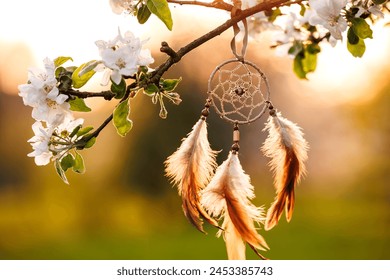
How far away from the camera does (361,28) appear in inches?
40.0

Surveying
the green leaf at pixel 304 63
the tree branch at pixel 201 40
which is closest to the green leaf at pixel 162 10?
the tree branch at pixel 201 40

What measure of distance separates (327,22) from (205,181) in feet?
1.11

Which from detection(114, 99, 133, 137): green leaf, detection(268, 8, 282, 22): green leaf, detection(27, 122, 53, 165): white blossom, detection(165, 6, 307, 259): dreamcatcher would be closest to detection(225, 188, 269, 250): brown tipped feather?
detection(165, 6, 307, 259): dreamcatcher

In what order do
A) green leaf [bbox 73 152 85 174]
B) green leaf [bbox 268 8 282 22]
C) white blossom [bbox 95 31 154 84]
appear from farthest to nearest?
green leaf [bbox 268 8 282 22] → green leaf [bbox 73 152 85 174] → white blossom [bbox 95 31 154 84]

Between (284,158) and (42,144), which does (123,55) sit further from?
(284,158)

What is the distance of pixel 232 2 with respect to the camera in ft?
3.66

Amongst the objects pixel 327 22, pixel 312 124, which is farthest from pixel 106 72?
pixel 312 124

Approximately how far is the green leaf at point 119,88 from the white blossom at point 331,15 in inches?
13.0

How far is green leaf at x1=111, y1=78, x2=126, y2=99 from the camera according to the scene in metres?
0.95

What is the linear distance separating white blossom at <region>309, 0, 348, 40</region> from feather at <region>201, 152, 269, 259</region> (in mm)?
277

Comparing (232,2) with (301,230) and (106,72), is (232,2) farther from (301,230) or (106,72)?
(301,230)

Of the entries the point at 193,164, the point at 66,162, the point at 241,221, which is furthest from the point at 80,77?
the point at 241,221

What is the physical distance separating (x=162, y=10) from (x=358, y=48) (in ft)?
1.29

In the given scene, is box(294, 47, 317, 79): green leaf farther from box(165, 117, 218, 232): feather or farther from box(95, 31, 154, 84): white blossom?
box(95, 31, 154, 84): white blossom
